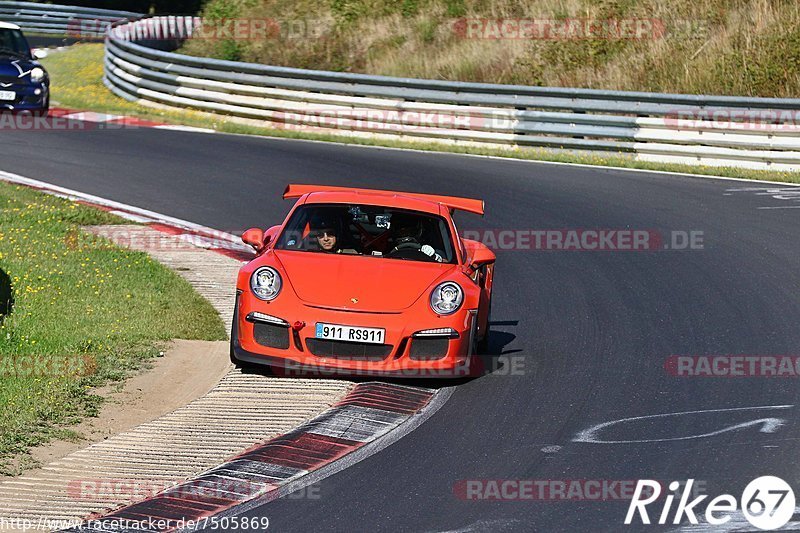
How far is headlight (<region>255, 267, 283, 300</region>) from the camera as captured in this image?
8.90 m

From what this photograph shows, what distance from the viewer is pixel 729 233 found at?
14.8 m

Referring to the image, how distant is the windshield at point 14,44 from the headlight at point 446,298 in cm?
1568

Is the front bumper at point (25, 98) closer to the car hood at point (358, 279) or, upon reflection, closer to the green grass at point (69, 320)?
the green grass at point (69, 320)

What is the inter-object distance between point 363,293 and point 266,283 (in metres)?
0.69

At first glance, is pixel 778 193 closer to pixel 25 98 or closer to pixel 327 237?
pixel 327 237

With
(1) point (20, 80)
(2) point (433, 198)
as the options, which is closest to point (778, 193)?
(2) point (433, 198)

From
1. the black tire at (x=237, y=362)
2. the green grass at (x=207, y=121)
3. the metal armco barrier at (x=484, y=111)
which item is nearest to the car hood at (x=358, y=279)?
the black tire at (x=237, y=362)

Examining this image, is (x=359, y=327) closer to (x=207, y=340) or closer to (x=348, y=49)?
(x=207, y=340)

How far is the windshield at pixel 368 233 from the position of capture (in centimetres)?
965

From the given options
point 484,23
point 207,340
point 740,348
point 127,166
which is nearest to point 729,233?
point 740,348

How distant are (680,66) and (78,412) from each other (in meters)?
18.1

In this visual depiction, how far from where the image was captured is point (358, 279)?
9.02 m

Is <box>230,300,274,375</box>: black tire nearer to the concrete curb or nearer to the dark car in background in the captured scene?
the concrete curb

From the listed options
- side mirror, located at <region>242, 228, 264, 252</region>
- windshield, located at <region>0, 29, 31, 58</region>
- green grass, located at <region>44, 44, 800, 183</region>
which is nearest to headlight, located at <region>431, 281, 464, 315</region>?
side mirror, located at <region>242, 228, 264, 252</region>
